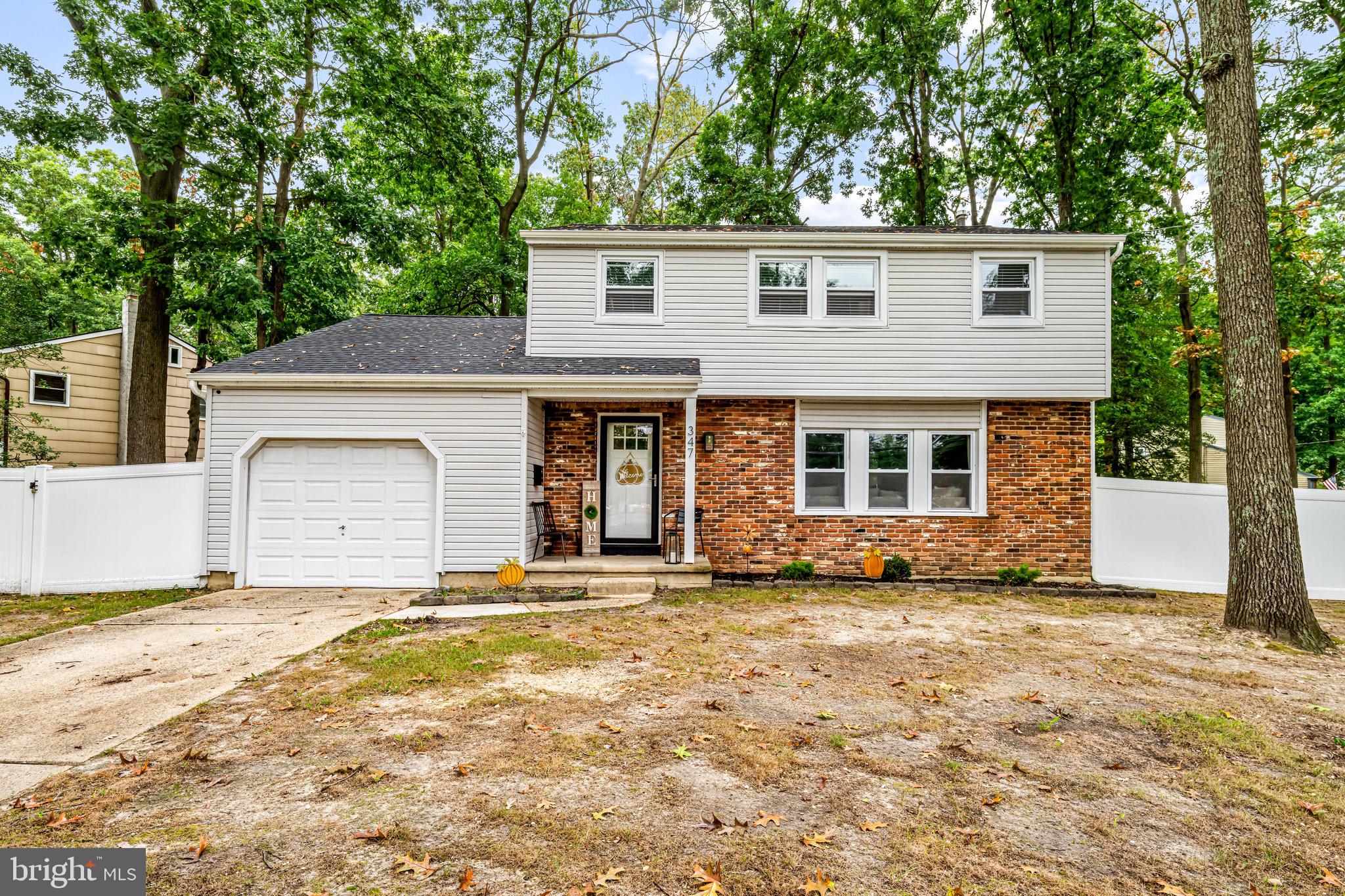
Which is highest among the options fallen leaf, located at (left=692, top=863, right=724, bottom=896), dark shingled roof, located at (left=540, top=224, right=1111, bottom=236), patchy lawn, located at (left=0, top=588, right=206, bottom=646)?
dark shingled roof, located at (left=540, top=224, right=1111, bottom=236)

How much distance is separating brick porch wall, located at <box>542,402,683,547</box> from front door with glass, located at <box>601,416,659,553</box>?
0.16 m

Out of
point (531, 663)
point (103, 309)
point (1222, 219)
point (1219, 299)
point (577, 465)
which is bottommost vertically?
point (531, 663)

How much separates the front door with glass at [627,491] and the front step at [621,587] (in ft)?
5.20

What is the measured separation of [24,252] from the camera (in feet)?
60.5

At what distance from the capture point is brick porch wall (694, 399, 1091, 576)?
32.6 feet

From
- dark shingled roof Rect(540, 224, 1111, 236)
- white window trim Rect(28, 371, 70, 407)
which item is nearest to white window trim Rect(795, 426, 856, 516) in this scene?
dark shingled roof Rect(540, 224, 1111, 236)

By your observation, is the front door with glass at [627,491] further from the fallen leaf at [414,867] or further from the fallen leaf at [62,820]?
the fallen leaf at [414,867]

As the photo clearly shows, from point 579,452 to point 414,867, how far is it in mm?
7869

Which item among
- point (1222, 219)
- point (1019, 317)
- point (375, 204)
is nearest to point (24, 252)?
point (375, 204)

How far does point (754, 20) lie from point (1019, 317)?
13848 mm

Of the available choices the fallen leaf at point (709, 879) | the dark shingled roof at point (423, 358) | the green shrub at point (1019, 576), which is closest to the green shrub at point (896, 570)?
the green shrub at point (1019, 576)

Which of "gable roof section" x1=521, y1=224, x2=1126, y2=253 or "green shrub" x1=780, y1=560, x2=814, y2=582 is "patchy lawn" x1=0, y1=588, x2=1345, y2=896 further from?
"gable roof section" x1=521, y1=224, x2=1126, y2=253

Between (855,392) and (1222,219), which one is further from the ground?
(1222,219)

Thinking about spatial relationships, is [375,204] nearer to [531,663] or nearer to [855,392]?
[855,392]
